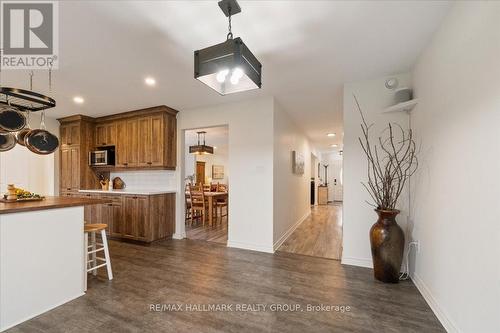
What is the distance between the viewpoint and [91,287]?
2266mm

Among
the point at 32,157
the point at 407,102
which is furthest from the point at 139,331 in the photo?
the point at 32,157

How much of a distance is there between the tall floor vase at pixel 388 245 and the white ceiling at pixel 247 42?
1.69 metres

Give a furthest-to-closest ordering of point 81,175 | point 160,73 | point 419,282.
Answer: point 81,175 → point 160,73 → point 419,282

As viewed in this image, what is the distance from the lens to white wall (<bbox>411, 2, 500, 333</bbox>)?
1.21 m

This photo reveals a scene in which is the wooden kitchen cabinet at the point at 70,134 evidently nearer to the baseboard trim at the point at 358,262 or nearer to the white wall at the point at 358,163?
the white wall at the point at 358,163

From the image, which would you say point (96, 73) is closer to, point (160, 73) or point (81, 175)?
point (160, 73)

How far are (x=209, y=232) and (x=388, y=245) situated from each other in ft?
10.7

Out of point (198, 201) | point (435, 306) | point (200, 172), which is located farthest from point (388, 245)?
point (200, 172)

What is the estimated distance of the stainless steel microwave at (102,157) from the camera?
4.35 meters

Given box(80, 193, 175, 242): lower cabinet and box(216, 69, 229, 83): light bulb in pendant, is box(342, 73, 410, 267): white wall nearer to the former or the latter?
box(216, 69, 229, 83): light bulb in pendant

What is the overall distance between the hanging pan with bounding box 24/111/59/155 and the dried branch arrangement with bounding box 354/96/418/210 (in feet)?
12.1

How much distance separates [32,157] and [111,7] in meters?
4.69

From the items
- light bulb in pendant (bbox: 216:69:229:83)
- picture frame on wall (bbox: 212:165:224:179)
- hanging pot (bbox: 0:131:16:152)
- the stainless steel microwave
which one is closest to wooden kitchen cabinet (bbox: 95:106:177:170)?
the stainless steel microwave

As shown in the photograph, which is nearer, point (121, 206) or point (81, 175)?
point (121, 206)
